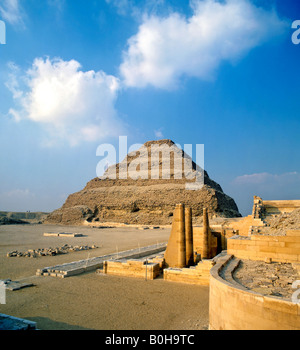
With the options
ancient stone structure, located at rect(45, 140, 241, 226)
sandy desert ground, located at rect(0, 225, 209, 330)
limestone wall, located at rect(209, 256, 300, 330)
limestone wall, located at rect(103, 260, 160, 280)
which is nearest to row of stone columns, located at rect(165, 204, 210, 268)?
limestone wall, located at rect(103, 260, 160, 280)

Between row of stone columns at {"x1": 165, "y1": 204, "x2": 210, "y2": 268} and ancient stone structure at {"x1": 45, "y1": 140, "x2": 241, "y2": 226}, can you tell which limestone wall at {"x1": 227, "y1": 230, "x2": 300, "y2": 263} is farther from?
ancient stone structure at {"x1": 45, "y1": 140, "x2": 241, "y2": 226}

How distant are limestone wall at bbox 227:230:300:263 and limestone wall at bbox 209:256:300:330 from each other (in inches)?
118

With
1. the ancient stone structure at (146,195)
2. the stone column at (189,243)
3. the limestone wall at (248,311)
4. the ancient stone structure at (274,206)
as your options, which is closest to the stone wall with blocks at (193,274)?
the stone column at (189,243)

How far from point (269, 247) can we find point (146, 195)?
157 feet

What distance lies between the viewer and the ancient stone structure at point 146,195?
45625mm

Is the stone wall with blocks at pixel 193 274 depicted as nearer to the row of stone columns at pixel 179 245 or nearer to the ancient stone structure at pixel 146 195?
the row of stone columns at pixel 179 245

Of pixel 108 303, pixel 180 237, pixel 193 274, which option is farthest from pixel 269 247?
pixel 108 303

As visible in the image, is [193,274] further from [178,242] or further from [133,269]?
[133,269]

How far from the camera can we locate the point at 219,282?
3.32 meters

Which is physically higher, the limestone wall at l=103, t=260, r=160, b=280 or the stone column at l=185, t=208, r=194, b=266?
the stone column at l=185, t=208, r=194, b=266

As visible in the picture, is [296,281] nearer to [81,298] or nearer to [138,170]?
[81,298]

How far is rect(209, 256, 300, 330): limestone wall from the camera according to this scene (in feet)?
8.18
